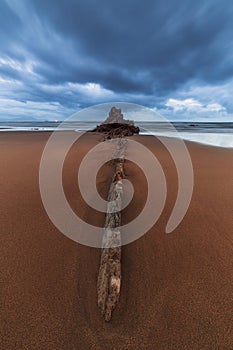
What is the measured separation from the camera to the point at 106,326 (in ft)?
4.73

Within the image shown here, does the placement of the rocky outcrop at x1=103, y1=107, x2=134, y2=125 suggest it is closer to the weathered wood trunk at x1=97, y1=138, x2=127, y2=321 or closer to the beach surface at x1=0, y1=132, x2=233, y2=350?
the beach surface at x1=0, y1=132, x2=233, y2=350

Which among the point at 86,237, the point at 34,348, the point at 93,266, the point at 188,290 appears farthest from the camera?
the point at 86,237

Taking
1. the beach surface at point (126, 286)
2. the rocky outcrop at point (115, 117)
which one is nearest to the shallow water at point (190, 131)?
the rocky outcrop at point (115, 117)

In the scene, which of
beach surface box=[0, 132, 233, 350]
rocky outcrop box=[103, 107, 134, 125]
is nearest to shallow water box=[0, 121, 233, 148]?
rocky outcrop box=[103, 107, 134, 125]

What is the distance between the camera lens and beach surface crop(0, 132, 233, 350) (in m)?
1.39

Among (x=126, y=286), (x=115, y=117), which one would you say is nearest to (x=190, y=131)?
(x=115, y=117)

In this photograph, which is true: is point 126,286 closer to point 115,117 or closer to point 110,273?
point 110,273

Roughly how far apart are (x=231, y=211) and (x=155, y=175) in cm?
192

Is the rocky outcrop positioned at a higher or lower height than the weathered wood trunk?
higher

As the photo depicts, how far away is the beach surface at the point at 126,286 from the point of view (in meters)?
1.39

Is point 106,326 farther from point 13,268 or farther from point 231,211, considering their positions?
point 231,211

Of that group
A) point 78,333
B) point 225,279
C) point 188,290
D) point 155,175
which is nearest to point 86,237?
point 78,333

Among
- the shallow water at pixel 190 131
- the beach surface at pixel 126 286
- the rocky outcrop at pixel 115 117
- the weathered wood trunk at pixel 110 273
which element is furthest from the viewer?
the rocky outcrop at pixel 115 117

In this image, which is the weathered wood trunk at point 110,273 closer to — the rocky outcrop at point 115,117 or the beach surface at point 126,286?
the beach surface at point 126,286
